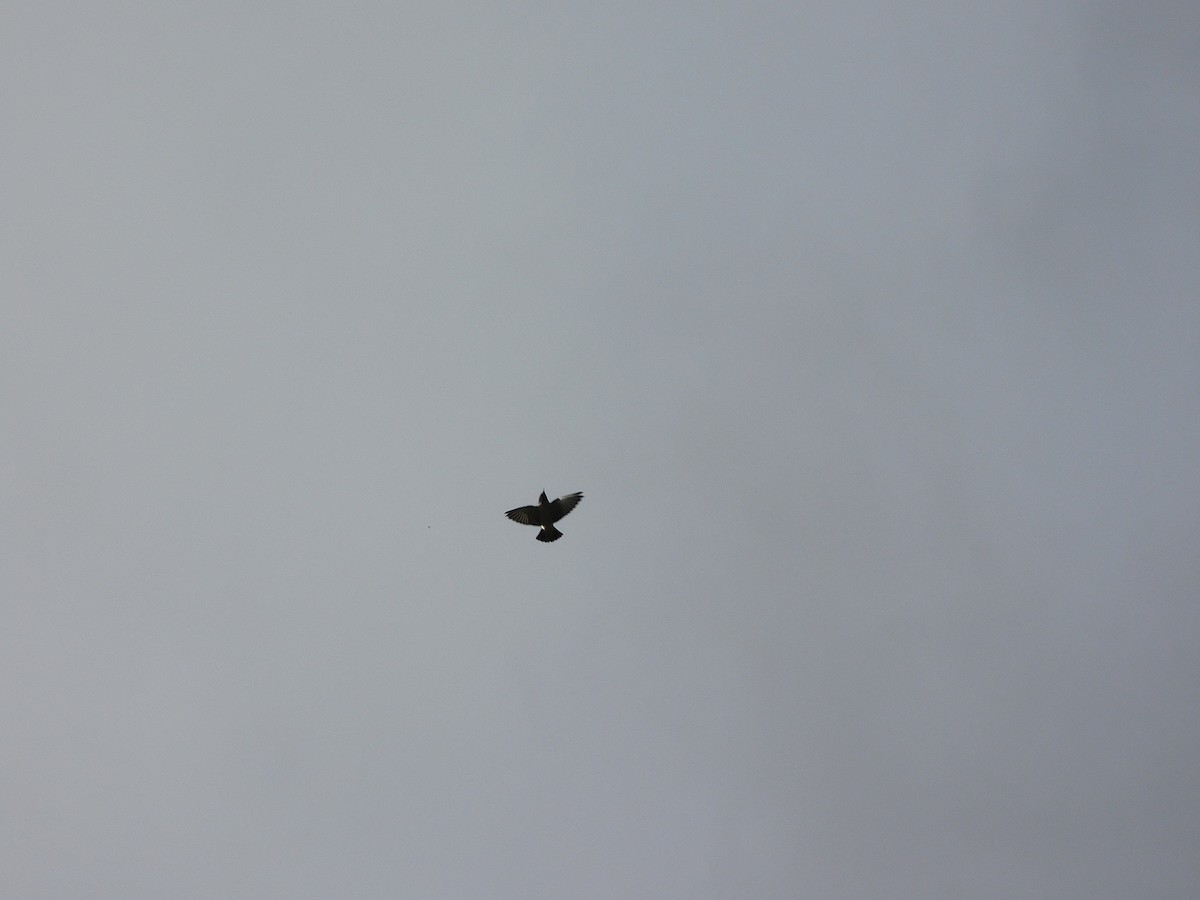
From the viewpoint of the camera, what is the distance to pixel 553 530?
5597cm

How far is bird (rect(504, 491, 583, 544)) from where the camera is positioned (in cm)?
5531

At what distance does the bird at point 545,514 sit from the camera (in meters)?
55.3

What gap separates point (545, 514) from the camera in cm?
5541
